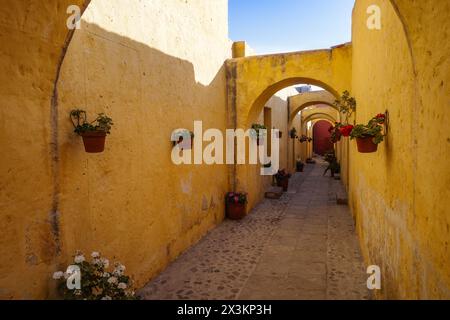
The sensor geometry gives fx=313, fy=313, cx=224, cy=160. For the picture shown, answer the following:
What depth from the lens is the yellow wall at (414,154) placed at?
1745mm

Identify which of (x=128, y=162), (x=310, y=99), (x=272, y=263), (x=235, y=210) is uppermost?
(x=310, y=99)

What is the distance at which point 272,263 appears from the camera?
212 inches

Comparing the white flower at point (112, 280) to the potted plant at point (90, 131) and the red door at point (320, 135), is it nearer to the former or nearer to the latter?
the potted plant at point (90, 131)

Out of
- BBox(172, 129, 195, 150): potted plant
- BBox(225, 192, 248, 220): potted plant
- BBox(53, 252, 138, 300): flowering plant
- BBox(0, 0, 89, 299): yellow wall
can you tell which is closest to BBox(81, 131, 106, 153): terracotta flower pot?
BBox(0, 0, 89, 299): yellow wall

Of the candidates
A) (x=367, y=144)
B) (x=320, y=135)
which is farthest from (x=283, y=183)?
(x=320, y=135)

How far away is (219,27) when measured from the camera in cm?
767

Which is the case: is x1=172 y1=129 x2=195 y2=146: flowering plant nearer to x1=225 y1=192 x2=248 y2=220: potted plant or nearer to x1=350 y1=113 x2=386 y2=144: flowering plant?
x1=225 y1=192 x2=248 y2=220: potted plant

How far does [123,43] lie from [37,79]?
1628 millimetres

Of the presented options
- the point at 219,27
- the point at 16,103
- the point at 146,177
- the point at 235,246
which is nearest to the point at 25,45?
the point at 16,103

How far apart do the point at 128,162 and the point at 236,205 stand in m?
4.26

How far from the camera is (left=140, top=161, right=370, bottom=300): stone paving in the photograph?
4383 mm

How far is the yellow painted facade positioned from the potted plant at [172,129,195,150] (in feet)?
0.60

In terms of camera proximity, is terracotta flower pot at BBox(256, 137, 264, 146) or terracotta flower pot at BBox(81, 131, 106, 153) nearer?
terracotta flower pot at BBox(81, 131, 106, 153)

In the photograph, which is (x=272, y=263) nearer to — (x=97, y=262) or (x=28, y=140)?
(x=97, y=262)
